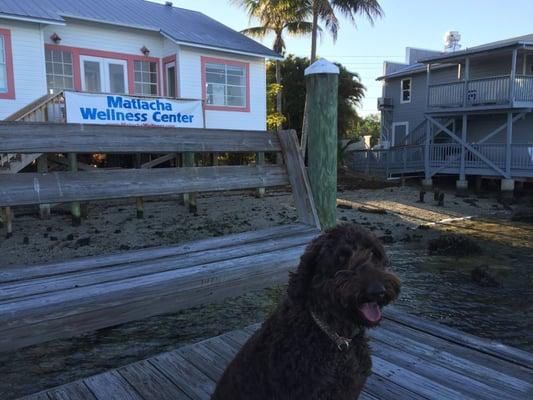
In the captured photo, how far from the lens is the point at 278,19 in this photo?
86.0 ft

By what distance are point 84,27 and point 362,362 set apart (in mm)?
15991

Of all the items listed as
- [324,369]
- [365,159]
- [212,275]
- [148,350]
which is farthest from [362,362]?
[365,159]

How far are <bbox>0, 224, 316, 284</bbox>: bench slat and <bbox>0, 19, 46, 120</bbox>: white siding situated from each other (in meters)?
12.2

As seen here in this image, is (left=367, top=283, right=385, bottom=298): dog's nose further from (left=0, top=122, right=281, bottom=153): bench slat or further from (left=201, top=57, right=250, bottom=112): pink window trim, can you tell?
(left=201, top=57, right=250, bottom=112): pink window trim

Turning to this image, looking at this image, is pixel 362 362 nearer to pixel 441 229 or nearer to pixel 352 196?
pixel 441 229

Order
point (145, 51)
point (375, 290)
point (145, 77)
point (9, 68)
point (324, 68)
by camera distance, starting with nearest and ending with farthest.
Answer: point (375, 290) < point (324, 68) < point (9, 68) < point (145, 51) < point (145, 77)

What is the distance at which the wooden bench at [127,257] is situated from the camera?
241cm

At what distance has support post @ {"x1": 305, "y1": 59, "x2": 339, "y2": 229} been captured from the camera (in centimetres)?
401

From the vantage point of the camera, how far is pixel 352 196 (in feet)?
59.6

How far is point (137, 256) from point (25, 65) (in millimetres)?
12760

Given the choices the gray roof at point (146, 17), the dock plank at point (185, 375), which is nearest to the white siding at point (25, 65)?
the gray roof at point (146, 17)

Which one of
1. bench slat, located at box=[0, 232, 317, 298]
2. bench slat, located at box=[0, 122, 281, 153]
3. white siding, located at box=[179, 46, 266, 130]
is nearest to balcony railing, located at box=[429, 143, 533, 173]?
white siding, located at box=[179, 46, 266, 130]

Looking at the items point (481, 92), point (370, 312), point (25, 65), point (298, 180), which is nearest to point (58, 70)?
point (25, 65)

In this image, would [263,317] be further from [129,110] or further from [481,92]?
[481,92]
